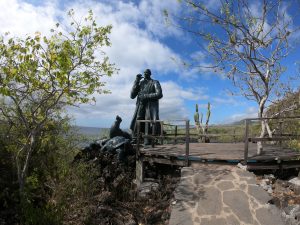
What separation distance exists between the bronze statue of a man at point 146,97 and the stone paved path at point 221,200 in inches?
182

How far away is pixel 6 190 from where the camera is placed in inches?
363

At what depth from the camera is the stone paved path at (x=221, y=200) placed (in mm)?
7091

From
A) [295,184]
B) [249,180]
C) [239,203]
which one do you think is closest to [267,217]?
[239,203]

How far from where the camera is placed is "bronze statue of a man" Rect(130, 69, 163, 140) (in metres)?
13.1

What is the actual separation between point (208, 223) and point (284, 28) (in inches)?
340

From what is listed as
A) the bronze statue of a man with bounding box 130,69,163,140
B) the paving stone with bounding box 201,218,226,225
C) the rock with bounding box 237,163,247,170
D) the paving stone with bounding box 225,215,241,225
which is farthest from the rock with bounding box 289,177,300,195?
the bronze statue of a man with bounding box 130,69,163,140

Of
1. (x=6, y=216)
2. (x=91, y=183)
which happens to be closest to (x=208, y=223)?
(x=91, y=183)

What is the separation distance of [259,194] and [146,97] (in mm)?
6675

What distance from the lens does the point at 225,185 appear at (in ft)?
26.9

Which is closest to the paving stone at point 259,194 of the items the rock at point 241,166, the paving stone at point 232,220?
the rock at point 241,166

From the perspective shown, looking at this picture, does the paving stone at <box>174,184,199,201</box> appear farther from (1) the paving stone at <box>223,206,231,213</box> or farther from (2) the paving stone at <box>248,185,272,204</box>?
(2) the paving stone at <box>248,185,272,204</box>

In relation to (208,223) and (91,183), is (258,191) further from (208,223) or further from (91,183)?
(91,183)

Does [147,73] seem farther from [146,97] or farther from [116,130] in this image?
[116,130]

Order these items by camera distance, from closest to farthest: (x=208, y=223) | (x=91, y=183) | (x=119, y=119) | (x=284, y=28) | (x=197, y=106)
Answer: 1. (x=208, y=223)
2. (x=91, y=183)
3. (x=284, y=28)
4. (x=119, y=119)
5. (x=197, y=106)
